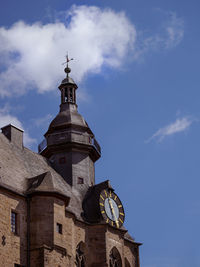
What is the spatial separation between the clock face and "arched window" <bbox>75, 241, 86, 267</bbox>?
3083 mm

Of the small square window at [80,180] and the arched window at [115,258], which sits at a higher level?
the small square window at [80,180]

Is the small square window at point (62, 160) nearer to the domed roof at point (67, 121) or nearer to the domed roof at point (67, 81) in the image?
the domed roof at point (67, 121)

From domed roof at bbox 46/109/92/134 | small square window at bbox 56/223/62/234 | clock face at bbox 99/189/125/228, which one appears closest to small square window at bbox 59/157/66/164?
domed roof at bbox 46/109/92/134

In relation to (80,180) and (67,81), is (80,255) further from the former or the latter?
(67,81)

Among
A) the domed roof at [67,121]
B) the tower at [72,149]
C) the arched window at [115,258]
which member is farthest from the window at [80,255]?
the domed roof at [67,121]

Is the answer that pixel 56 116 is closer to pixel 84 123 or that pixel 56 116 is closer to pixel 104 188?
pixel 84 123

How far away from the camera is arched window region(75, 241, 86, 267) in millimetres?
45969

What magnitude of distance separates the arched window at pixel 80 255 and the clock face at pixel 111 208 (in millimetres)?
3083

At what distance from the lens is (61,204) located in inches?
1720

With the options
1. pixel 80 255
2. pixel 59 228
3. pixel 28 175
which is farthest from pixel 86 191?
pixel 59 228

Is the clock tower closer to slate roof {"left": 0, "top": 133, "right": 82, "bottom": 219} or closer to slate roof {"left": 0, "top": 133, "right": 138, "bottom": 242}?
slate roof {"left": 0, "top": 133, "right": 138, "bottom": 242}

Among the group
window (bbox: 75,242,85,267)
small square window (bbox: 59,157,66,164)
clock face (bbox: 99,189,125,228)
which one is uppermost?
small square window (bbox: 59,157,66,164)

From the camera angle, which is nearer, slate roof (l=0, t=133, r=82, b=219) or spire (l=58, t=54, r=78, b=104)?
slate roof (l=0, t=133, r=82, b=219)

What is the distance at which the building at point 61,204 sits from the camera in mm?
40906
